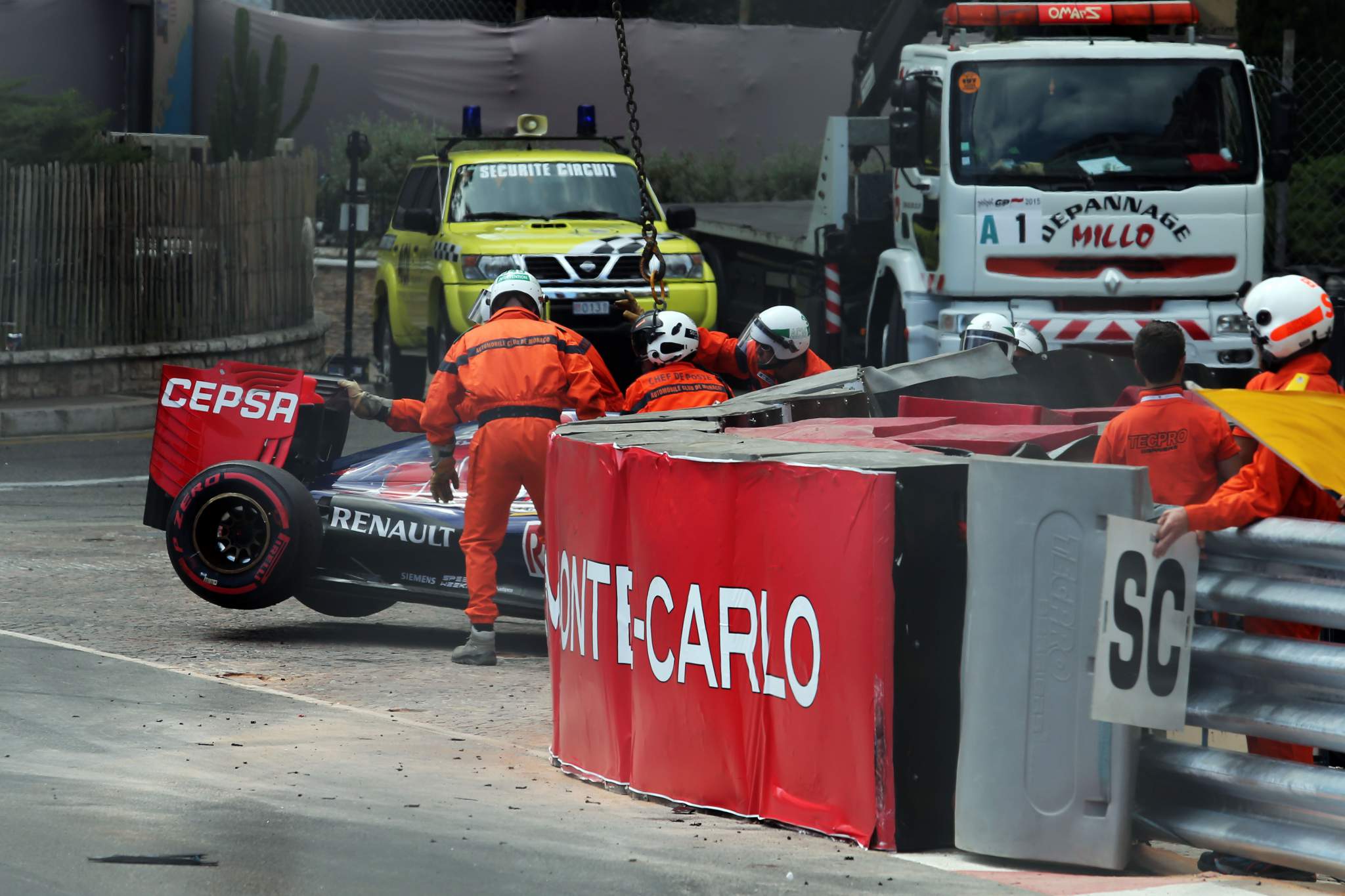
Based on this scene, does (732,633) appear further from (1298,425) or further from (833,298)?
(833,298)

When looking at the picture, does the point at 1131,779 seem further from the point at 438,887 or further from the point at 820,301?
the point at 820,301

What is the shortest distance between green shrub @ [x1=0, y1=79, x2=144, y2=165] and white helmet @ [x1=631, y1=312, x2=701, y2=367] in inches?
476

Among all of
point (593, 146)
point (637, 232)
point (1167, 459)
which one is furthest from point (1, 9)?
point (1167, 459)

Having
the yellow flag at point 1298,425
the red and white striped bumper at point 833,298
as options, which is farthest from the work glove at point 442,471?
the red and white striped bumper at point 833,298

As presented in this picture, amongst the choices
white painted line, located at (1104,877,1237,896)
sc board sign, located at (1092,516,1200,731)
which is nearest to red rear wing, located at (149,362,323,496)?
sc board sign, located at (1092,516,1200,731)

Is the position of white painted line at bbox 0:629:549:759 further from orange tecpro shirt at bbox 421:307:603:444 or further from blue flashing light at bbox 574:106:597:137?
blue flashing light at bbox 574:106:597:137

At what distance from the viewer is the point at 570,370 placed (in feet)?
29.5

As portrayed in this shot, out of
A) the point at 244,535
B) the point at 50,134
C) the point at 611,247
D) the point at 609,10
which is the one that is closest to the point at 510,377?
the point at 244,535

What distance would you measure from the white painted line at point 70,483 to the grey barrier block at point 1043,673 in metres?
9.61

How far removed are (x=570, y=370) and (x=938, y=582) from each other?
3.85m

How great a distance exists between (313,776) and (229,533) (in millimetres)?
2883

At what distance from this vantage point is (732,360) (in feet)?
34.3

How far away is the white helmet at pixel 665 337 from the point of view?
9.23 m

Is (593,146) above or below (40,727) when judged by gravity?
above
